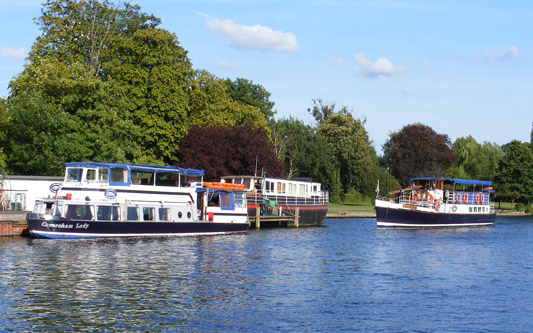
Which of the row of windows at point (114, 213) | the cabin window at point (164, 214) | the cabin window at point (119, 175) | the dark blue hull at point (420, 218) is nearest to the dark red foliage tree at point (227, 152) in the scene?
the dark blue hull at point (420, 218)

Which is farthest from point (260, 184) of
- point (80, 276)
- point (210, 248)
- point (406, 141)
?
point (406, 141)

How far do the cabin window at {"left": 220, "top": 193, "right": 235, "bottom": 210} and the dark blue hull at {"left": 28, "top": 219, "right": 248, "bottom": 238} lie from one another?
1543 mm

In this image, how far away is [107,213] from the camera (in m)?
50.8

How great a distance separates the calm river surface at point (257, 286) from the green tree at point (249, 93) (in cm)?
5794

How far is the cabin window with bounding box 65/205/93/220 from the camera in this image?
4916 cm

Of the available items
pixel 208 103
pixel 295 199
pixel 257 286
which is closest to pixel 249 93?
pixel 208 103

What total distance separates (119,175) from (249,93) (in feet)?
201

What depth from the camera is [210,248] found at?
4847 centimetres

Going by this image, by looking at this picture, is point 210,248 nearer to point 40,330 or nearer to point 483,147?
point 40,330

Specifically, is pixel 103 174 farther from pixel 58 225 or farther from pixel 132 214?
pixel 58 225

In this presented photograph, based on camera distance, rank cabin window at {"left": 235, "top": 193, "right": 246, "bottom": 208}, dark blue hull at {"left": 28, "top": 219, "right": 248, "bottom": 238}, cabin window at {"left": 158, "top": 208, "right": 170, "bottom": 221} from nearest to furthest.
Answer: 1. dark blue hull at {"left": 28, "top": 219, "right": 248, "bottom": 238}
2. cabin window at {"left": 158, "top": 208, "right": 170, "bottom": 221}
3. cabin window at {"left": 235, "top": 193, "right": 246, "bottom": 208}

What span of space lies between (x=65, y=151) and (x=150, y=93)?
1515 cm

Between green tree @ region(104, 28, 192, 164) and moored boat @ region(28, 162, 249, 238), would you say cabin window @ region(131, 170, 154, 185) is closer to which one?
moored boat @ region(28, 162, 249, 238)

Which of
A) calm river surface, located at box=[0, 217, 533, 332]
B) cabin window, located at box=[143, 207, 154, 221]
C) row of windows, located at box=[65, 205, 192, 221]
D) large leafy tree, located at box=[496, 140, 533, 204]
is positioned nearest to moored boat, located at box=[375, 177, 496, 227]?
calm river surface, located at box=[0, 217, 533, 332]
